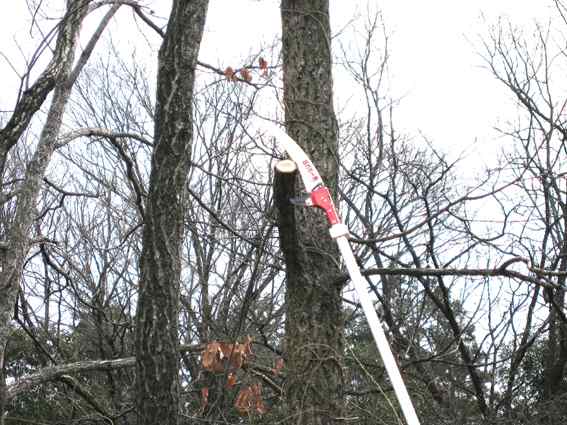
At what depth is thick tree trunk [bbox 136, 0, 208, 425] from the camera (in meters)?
3.48

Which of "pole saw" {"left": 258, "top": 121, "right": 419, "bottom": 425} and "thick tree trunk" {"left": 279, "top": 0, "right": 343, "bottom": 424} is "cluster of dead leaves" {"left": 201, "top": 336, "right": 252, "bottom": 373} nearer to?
"thick tree trunk" {"left": 279, "top": 0, "right": 343, "bottom": 424}

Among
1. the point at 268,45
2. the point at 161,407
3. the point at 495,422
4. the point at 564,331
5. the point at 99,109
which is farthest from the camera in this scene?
the point at 99,109

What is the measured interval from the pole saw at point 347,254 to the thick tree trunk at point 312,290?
233 millimetres

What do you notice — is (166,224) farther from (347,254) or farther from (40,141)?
(40,141)

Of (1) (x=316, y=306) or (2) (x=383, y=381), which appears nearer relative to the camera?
→ (1) (x=316, y=306)

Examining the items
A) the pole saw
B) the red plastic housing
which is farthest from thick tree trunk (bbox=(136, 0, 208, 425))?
the red plastic housing

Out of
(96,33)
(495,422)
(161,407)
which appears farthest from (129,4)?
(495,422)

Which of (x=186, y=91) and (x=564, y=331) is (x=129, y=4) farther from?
(x=564, y=331)

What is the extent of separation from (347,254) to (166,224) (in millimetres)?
896

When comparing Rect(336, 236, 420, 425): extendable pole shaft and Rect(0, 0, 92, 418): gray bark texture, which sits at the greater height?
Rect(0, 0, 92, 418): gray bark texture

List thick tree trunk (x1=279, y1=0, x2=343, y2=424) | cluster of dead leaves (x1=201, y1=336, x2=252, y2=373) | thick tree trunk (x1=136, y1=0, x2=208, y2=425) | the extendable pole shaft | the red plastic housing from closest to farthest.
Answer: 1. the extendable pole shaft
2. thick tree trunk (x1=136, y1=0, x2=208, y2=425)
3. the red plastic housing
4. thick tree trunk (x1=279, y1=0, x2=343, y2=424)
5. cluster of dead leaves (x1=201, y1=336, x2=252, y2=373)

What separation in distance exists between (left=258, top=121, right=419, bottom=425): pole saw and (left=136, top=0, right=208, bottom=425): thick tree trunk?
473mm

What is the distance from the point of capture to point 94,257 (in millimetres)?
9883

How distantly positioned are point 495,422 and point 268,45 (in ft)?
17.3
